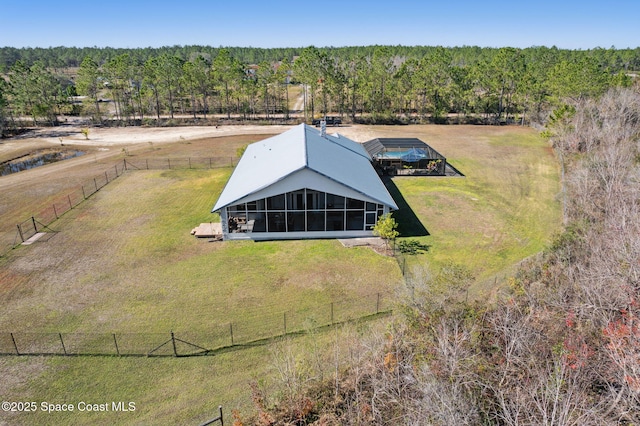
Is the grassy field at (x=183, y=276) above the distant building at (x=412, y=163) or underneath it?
underneath

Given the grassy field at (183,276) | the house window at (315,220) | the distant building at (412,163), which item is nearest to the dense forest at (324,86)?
the distant building at (412,163)

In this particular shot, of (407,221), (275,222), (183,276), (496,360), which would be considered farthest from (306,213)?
(496,360)

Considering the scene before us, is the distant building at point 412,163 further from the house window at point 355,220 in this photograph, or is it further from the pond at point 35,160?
the pond at point 35,160

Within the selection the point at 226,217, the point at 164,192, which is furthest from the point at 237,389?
the point at 164,192

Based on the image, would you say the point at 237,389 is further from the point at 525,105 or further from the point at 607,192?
the point at 525,105

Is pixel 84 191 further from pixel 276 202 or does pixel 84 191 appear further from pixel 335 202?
pixel 335 202

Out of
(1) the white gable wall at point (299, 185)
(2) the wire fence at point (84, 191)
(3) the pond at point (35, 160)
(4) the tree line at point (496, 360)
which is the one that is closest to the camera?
(4) the tree line at point (496, 360)

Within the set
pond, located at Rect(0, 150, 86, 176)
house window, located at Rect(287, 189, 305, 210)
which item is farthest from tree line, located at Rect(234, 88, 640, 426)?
pond, located at Rect(0, 150, 86, 176)
